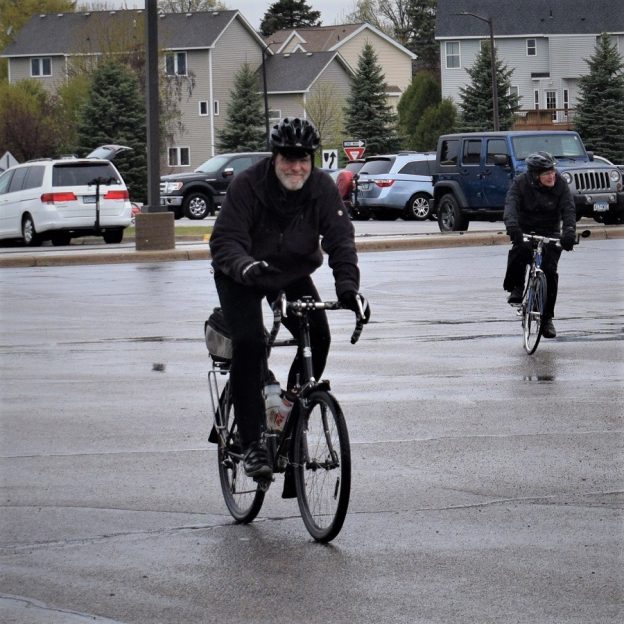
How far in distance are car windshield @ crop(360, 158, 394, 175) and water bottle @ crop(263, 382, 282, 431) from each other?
35.9 m

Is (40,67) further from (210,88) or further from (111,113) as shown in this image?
(111,113)

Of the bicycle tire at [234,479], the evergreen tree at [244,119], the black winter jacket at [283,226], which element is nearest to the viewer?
the black winter jacket at [283,226]

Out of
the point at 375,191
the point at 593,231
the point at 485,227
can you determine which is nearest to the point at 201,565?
the point at 593,231

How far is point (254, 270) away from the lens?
6.71 meters

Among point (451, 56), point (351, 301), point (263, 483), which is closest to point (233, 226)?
point (351, 301)

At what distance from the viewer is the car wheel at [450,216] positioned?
112 feet

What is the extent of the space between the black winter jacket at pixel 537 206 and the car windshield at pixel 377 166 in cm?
2814

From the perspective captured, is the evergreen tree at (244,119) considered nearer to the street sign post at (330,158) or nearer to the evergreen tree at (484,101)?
the evergreen tree at (484,101)

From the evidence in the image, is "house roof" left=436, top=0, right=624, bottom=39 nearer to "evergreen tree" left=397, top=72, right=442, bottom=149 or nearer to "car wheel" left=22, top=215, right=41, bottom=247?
"evergreen tree" left=397, top=72, right=442, bottom=149

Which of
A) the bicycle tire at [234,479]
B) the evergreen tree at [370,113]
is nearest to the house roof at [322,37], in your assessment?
the evergreen tree at [370,113]

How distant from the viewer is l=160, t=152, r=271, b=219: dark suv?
45188 mm

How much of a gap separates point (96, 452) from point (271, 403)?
227 cm

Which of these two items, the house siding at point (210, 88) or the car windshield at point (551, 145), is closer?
the car windshield at point (551, 145)

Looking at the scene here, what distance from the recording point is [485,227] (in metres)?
37.2
